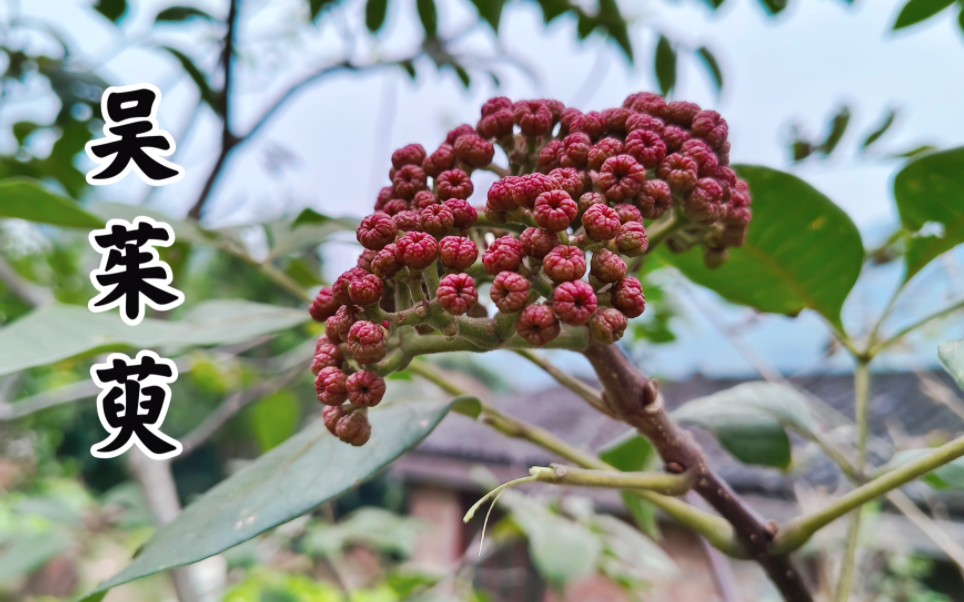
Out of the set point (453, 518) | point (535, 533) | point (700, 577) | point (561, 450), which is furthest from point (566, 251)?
point (453, 518)

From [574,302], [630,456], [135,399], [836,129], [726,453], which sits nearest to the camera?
[574,302]

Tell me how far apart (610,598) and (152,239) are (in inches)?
167

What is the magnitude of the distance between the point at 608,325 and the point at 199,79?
1.20m

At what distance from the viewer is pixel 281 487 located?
19.8 inches

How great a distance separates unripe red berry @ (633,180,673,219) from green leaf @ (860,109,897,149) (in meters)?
0.81

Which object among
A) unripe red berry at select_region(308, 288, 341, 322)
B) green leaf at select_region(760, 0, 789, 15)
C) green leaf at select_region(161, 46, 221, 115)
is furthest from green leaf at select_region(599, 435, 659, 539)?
green leaf at select_region(161, 46, 221, 115)

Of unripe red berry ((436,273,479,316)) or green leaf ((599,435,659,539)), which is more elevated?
unripe red berry ((436,273,479,316))

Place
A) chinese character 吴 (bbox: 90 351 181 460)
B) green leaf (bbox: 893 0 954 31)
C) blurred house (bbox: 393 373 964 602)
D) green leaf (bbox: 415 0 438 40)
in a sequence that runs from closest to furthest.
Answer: green leaf (bbox: 893 0 954 31), chinese character 吴 (bbox: 90 351 181 460), green leaf (bbox: 415 0 438 40), blurred house (bbox: 393 373 964 602)

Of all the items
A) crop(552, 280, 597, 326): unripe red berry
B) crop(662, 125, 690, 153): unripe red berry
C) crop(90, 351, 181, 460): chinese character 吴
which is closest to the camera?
crop(552, 280, 597, 326): unripe red berry

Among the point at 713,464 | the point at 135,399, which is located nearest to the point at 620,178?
the point at 135,399

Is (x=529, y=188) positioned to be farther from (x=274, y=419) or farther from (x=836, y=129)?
(x=274, y=419)

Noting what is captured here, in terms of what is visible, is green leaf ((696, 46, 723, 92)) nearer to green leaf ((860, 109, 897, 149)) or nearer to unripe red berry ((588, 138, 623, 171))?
green leaf ((860, 109, 897, 149))

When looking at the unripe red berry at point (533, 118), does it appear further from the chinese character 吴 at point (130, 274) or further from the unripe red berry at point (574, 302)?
the chinese character 吴 at point (130, 274)

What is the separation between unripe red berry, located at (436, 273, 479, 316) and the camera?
363mm
